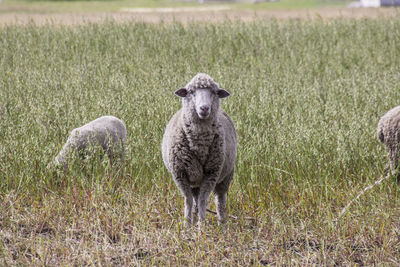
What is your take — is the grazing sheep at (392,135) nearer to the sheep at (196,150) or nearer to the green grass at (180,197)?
the green grass at (180,197)

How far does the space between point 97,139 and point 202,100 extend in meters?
2.25

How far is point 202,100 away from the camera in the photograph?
3.02 meters

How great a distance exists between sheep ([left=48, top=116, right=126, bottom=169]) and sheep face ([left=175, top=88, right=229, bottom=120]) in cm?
142

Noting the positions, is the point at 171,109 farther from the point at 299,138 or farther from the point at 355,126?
the point at 355,126

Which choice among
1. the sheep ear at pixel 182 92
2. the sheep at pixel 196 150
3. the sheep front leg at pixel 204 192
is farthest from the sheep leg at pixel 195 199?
the sheep ear at pixel 182 92

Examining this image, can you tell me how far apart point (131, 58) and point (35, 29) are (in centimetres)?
393

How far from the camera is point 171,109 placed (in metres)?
5.61

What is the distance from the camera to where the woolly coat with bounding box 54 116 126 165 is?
4707 millimetres

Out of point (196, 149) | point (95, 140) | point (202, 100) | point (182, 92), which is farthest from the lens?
point (95, 140)

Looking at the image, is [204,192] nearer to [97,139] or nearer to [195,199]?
[195,199]

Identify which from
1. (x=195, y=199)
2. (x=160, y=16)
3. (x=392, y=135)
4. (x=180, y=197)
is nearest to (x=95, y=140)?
(x=180, y=197)

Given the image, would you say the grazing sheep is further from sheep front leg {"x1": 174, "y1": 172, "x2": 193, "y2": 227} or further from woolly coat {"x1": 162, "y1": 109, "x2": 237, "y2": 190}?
sheep front leg {"x1": 174, "y1": 172, "x2": 193, "y2": 227}

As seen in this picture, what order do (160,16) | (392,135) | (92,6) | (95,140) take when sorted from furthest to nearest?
(92,6)
(160,16)
(95,140)
(392,135)

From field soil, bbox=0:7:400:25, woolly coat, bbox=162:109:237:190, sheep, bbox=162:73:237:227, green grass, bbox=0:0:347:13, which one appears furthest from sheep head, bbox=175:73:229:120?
green grass, bbox=0:0:347:13
